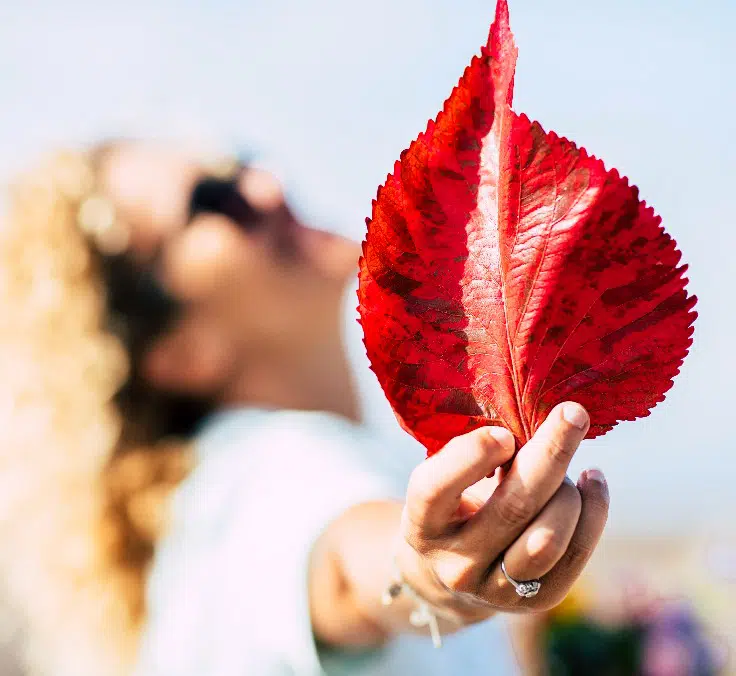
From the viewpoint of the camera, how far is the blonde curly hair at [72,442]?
1362 millimetres

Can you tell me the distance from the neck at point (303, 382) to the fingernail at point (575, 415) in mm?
1026

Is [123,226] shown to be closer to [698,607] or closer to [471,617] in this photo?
[471,617]

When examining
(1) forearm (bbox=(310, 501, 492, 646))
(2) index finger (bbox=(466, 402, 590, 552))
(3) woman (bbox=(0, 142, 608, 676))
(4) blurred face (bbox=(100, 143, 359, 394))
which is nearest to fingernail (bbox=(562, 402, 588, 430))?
(2) index finger (bbox=(466, 402, 590, 552))

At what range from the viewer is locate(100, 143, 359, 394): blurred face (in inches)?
50.5

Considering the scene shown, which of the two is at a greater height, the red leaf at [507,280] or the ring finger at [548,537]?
the red leaf at [507,280]

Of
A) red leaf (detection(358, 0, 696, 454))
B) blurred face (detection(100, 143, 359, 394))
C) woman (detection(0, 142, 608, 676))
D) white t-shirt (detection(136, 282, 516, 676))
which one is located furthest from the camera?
blurred face (detection(100, 143, 359, 394))

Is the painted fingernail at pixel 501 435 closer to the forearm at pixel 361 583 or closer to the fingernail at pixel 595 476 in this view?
the fingernail at pixel 595 476

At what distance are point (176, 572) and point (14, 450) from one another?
0.48 meters

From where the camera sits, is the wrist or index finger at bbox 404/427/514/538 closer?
index finger at bbox 404/427/514/538

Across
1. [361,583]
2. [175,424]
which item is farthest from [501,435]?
[175,424]

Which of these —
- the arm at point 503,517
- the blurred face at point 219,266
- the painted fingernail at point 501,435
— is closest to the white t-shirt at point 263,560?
the blurred face at point 219,266

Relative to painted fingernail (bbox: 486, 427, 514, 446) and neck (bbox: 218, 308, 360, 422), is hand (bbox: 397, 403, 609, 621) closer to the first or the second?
painted fingernail (bbox: 486, 427, 514, 446)

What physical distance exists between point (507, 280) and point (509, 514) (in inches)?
4.7

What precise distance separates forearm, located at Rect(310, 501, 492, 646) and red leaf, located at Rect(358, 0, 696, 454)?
0.70 feet
